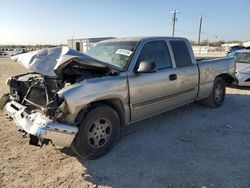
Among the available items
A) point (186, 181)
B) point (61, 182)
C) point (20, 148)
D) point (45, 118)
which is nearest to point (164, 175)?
point (186, 181)

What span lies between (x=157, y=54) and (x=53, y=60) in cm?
200

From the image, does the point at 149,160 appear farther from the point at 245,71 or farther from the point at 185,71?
the point at 245,71

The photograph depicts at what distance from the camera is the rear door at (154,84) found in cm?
442

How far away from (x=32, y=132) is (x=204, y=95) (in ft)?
14.4

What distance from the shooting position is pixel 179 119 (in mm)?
5902

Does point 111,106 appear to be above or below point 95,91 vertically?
below

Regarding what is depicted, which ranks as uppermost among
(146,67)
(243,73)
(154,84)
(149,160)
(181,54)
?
(181,54)

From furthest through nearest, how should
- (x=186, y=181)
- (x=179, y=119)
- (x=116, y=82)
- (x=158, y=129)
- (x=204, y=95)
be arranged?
(x=204, y=95)
(x=179, y=119)
(x=158, y=129)
(x=116, y=82)
(x=186, y=181)

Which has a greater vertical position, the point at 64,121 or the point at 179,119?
the point at 64,121

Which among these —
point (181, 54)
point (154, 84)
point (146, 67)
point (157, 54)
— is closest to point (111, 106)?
point (146, 67)

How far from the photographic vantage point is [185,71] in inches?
216

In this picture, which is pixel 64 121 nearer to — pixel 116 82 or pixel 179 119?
pixel 116 82

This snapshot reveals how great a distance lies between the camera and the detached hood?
3763 millimetres

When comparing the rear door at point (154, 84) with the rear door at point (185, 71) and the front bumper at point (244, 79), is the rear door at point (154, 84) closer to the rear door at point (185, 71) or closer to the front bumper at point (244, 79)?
the rear door at point (185, 71)
